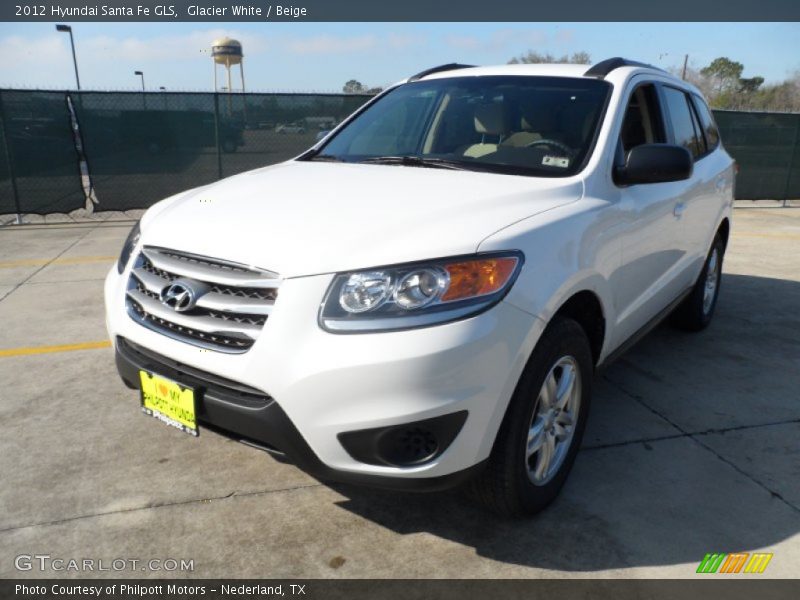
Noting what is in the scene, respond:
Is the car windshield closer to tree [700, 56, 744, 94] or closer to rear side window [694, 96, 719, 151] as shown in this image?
rear side window [694, 96, 719, 151]

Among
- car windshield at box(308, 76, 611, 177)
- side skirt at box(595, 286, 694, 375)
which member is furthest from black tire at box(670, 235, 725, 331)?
car windshield at box(308, 76, 611, 177)

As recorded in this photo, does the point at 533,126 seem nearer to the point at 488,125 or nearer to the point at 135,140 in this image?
the point at 488,125

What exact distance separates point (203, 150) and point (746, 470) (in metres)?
9.16

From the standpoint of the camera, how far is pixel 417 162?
10.5 ft

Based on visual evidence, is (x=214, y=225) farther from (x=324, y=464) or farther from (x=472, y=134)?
(x=472, y=134)

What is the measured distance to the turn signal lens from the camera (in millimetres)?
2062

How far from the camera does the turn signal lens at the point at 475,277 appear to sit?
2062 millimetres

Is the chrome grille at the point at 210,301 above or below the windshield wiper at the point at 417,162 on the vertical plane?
below

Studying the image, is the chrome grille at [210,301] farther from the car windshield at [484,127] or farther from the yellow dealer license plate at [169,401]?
the car windshield at [484,127]

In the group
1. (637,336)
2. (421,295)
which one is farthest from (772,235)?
(421,295)

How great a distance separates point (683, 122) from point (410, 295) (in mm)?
3095

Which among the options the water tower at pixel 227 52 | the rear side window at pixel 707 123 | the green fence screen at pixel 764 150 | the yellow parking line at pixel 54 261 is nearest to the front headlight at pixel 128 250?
the rear side window at pixel 707 123

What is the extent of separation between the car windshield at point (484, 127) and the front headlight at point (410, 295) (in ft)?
3.27

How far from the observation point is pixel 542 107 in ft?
10.8
